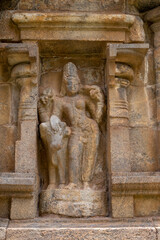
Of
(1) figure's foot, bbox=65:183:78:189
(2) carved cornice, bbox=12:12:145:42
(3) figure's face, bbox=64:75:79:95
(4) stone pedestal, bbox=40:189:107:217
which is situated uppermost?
(2) carved cornice, bbox=12:12:145:42

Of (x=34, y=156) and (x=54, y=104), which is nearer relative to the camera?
(x=34, y=156)

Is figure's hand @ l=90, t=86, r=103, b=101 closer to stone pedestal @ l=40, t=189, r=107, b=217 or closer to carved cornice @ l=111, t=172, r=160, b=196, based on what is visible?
carved cornice @ l=111, t=172, r=160, b=196

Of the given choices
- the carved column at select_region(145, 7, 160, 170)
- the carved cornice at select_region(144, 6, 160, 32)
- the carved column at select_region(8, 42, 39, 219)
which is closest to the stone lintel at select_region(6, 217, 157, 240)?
the carved column at select_region(8, 42, 39, 219)

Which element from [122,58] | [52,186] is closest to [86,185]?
[52,186]

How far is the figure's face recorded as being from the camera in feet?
14.0

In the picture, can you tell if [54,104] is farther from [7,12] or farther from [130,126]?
[7,12]

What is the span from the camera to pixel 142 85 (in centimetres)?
436

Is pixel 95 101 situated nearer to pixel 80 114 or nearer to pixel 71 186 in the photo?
pixel 80 114

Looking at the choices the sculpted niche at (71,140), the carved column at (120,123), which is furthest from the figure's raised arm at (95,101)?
the carved column at (120,123)

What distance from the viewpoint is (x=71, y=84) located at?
4.25m

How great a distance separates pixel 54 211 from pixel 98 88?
1.43 meters

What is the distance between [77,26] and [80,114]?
98cm

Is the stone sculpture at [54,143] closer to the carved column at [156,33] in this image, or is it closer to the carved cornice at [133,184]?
the carved cornice at [133,184]

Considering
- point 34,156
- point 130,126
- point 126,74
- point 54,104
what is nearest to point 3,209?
point 34,156
